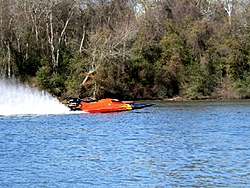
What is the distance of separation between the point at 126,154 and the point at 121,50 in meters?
53.2

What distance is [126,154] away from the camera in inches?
1012

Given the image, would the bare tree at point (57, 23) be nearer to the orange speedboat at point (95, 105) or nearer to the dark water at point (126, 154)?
the orange speedboat at point (95, 105)

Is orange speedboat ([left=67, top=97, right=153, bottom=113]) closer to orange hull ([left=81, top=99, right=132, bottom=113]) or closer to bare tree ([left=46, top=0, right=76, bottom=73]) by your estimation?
orange hull ([left=81, top=99, right=132, bottom=113])

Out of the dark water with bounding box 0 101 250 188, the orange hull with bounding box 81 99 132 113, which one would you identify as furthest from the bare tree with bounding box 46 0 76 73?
the dark water with bounding box 0 101 250 188

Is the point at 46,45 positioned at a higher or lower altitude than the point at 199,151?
higher

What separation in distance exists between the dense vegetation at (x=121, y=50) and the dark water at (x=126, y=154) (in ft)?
114

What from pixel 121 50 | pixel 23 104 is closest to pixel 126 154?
pixel 23 104

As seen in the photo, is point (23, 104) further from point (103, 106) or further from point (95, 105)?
point (103, 106)

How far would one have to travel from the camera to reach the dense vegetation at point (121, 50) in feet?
252

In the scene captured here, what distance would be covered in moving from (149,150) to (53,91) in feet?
164

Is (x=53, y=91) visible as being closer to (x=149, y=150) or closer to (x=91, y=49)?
(x=91, y=49)

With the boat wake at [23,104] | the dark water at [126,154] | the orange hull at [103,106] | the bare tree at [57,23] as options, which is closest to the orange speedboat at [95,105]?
the orange hull at [103,106]

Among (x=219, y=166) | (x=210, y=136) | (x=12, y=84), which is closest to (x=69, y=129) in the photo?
(x=210, y=136)

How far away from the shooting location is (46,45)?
8119 centimetres
